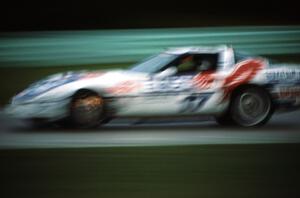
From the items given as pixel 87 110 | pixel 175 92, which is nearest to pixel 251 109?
pixel 175 92

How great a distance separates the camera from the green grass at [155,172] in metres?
6.21

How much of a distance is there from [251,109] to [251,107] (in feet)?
0.09

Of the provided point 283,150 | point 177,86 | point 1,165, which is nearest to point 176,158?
point 283,150

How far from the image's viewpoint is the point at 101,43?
16.8 m

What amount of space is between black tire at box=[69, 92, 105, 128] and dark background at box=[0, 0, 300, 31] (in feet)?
46.1

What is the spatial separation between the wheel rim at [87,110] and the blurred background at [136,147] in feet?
0.58

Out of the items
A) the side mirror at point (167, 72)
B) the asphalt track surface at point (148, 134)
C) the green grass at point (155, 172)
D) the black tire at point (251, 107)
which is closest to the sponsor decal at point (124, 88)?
the side mirror at point (167, 72)

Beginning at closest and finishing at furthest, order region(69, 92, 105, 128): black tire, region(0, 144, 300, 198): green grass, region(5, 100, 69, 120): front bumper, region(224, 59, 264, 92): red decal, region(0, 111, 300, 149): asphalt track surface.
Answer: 1. region(0, 144, 300, 198): green grass
2. region(0, 111, 300, 149): asphalt track surface
3. region(5, 100, 69, 120): front bumper
4. region(69, 92, 105, 128): black tire
5. region(224, 59, 264, 92): red decal

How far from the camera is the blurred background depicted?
21.1 feet

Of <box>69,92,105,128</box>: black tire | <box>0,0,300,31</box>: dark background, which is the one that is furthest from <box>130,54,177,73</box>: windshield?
<box>0,0,300,31</box>: dark background

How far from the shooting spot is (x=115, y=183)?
6566mm

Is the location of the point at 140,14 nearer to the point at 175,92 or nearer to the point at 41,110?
the point at 175,92

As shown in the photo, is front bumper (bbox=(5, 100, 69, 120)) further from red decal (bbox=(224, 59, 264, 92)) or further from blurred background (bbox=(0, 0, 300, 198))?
red decal (bbox=(224, 59, 264, 92))

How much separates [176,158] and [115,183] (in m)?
1.42
